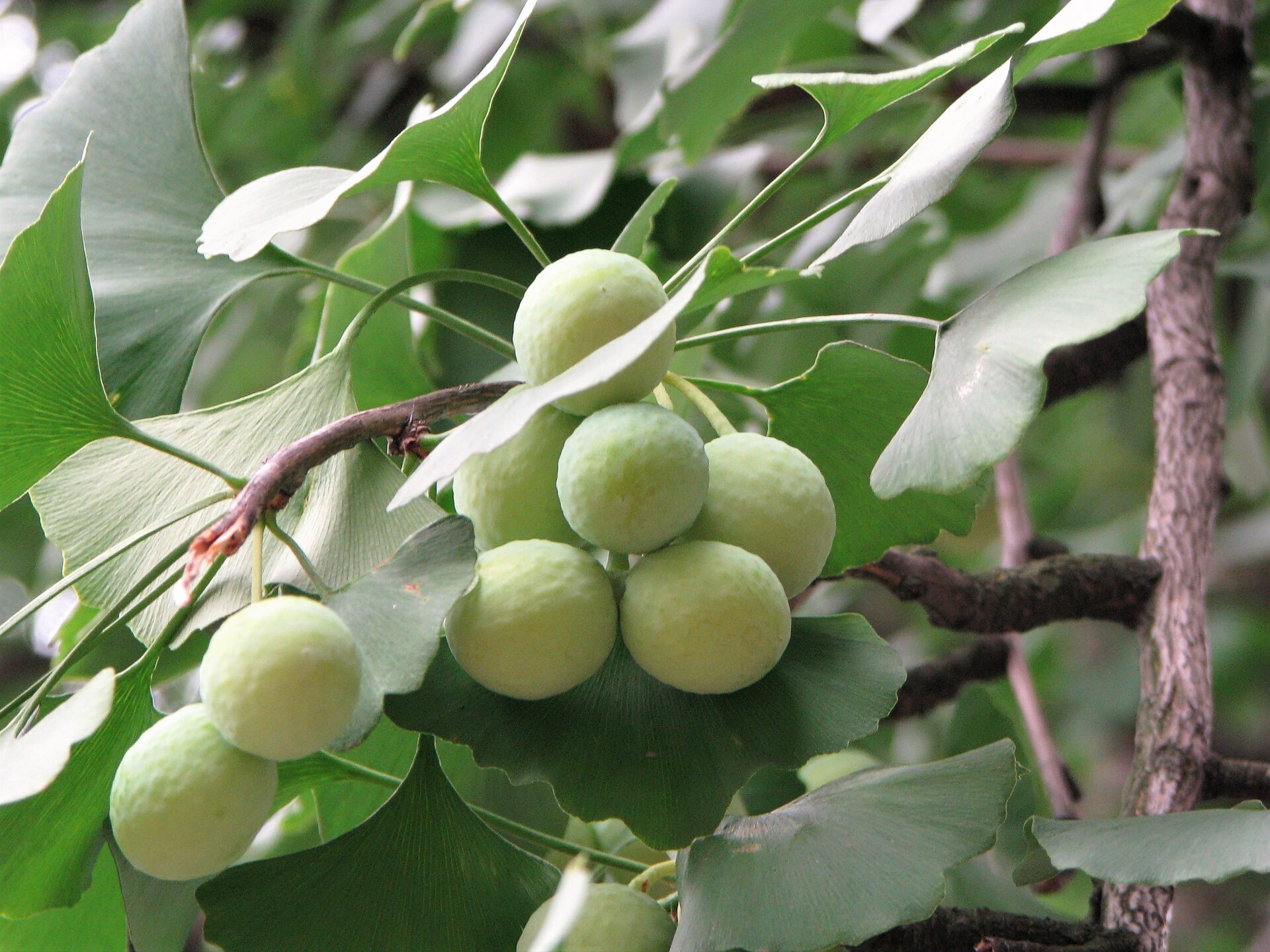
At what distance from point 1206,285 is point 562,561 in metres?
0.64

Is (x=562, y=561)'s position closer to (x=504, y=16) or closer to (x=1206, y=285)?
(x=1206, y=285)

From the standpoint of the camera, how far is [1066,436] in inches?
72.7

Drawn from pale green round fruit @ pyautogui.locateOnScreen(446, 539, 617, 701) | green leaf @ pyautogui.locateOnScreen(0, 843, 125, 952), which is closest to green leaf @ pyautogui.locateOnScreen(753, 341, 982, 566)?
pale green round fruit @ pyautogui.locateOnScreen(446, 539, 617, 701)

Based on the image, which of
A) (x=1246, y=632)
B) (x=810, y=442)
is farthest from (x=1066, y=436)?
(x=810, y=442)

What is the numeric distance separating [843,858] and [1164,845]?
14cm

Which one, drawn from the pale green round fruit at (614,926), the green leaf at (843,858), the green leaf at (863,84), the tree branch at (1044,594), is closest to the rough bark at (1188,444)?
the tree branch at (1044,594)

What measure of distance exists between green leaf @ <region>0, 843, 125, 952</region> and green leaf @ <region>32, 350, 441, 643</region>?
5.5 inches

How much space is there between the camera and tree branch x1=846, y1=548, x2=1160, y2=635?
708 mm

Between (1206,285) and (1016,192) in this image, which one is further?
(1016,192)

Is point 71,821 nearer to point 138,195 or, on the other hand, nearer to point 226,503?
point 226,503

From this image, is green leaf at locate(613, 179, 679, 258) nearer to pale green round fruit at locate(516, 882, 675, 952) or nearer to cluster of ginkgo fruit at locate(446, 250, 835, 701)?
cluster of ginkgo fruit at locate(446, 250, 835, 701)

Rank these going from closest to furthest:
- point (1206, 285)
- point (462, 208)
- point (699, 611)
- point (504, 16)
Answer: point (699, 611) < point (1206, 285) < point (462, 208) < point (504, 16)

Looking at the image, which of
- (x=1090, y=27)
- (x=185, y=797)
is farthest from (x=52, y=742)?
(x=1090, y=27)

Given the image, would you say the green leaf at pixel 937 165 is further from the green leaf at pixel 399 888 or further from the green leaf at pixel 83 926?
the green leaf at pixel 83 926
